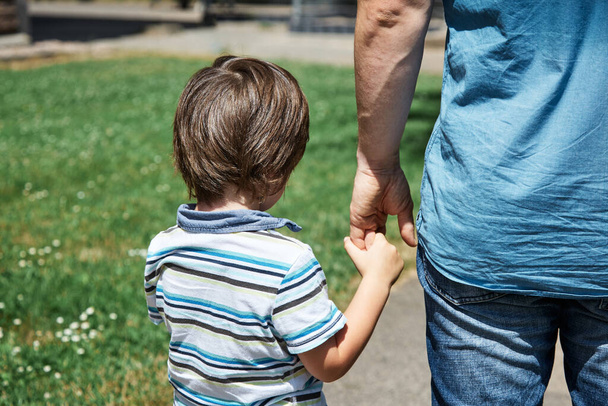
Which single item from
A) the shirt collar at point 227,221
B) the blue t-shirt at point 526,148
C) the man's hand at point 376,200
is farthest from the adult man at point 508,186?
the shirt collar at point 227,221

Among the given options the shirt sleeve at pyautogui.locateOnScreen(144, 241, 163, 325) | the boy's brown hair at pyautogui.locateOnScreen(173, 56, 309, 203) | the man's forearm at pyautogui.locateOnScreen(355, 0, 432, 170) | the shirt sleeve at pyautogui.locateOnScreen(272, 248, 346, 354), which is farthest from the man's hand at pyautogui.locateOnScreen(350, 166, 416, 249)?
the shirt sleeve at pyautogui.locateOnScreen(144, 241, 163, 325)

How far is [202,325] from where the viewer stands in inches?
58.7

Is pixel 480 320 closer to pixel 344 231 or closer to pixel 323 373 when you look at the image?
pixel 323 373

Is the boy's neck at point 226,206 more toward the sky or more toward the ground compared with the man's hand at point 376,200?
more toward the sky

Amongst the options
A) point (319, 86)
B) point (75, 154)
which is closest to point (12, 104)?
point (75, 154)

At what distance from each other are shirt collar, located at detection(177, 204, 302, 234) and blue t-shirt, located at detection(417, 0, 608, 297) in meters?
0.39

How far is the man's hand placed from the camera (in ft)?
5.58

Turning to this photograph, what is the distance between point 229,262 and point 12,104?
379 inches

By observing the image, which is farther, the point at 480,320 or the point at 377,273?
the point at 377,273

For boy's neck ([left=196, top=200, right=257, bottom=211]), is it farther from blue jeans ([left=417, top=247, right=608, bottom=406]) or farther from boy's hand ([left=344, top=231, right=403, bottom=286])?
blue jeans ([left=417, top=247, right=608, bottom=406])

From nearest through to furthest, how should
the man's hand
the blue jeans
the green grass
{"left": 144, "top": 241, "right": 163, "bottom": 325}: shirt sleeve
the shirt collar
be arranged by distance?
the blue jeans → the shirt collar → {"left": 144, "top": 241, "right": 163, "bottom": 325}: shirt sleeve → the man's hand → the green grass

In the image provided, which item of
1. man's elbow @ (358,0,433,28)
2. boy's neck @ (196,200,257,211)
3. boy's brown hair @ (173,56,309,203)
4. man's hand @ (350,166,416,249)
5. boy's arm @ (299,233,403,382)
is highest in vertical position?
man's elbow @ (358,0,433,28)

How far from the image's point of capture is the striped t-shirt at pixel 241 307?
54.7 inches

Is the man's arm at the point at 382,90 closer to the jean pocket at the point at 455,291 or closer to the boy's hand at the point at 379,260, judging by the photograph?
the boy's hand at the point at 379,260
